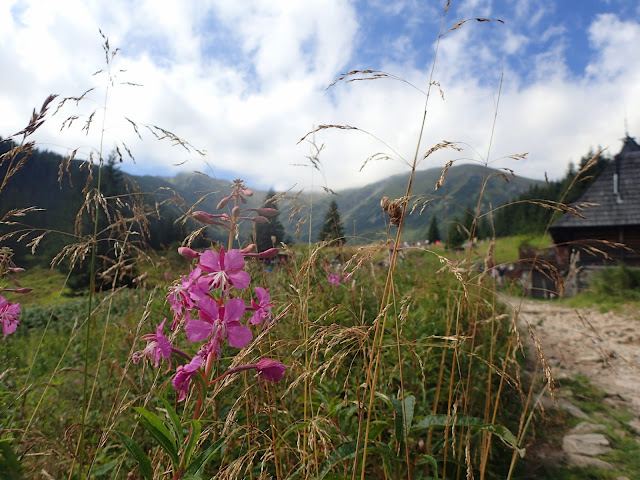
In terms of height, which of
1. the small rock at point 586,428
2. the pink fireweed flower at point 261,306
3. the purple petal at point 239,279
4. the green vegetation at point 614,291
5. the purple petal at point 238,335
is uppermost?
the purple petal at point 239,279

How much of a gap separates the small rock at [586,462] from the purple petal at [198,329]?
305cm

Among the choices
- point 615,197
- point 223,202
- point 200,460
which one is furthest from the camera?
point 615,197

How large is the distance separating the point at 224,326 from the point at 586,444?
338 centimetres

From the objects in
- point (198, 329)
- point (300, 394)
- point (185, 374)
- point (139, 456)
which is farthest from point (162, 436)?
point (300, 394)

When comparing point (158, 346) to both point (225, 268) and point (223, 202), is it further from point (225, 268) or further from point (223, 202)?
point (223, 202)

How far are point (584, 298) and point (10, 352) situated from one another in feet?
48.6

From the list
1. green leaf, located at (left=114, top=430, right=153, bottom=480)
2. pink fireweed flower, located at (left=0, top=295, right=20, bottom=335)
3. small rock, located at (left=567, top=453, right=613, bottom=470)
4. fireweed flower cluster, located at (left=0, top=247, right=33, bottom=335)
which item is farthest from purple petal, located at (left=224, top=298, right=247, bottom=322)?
small rock, located at (left=567, top=453, right=613, bottom=470)

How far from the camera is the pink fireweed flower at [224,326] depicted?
104 centimetres

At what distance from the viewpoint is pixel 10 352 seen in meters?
2.86

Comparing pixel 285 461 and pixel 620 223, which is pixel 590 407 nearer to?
pixel 285 461

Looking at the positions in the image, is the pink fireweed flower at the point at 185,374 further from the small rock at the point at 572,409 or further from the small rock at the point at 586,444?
the small rock at the point at 572,409

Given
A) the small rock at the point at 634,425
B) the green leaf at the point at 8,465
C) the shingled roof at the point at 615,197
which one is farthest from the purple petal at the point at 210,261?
the shingled roof at the point at 615,197

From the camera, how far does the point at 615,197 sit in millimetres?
18234

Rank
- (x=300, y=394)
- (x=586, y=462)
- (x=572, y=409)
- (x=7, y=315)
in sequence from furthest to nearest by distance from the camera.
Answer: (x=572, y=409) → (x=586, y=462) → (x=300, y=394) → (x=7, y=315)
